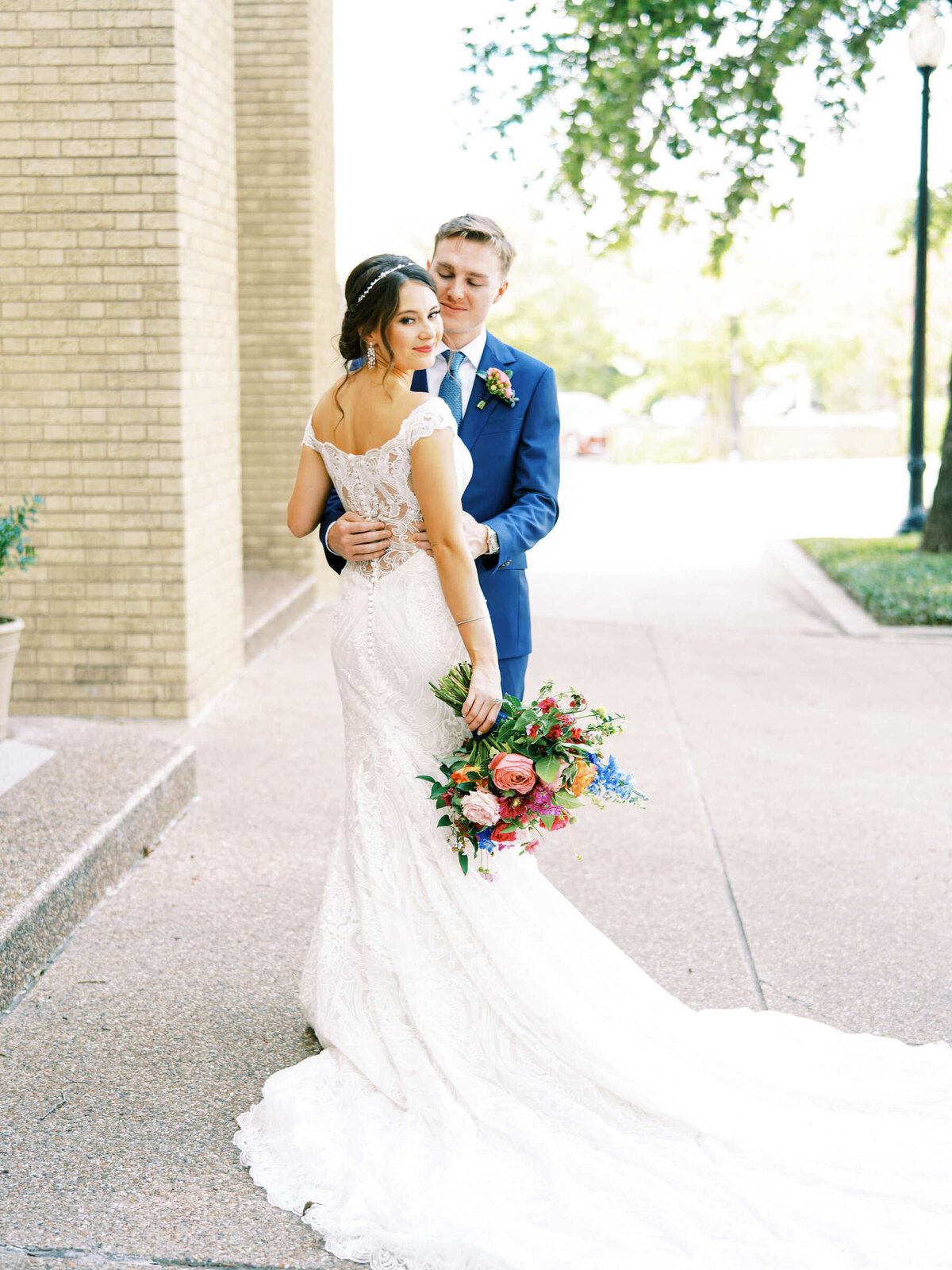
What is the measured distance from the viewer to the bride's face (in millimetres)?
3402

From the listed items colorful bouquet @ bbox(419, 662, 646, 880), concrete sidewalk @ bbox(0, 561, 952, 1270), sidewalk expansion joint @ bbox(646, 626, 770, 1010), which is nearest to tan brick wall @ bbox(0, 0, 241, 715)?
concrete sidewalk @ bbox(0, 561, 952, 1270)

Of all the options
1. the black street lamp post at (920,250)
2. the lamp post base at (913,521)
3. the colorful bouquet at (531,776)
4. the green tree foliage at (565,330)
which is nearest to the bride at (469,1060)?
the colorful bouquet at (531,776)

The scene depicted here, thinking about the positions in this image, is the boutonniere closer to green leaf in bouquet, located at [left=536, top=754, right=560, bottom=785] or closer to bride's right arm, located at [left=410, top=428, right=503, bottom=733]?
bride's right arm, located at [left=410, top=428, right=503, bottom=733]

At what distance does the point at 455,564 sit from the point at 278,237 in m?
8.73

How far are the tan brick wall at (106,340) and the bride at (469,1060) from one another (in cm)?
382

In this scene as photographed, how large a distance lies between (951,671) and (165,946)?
22.0 ft

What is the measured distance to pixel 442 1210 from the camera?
119 inches

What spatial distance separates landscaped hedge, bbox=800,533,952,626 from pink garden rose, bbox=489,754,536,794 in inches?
341

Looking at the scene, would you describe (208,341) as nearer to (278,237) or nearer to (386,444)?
(278,237)

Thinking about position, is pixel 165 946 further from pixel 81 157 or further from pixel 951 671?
pixel 951 671

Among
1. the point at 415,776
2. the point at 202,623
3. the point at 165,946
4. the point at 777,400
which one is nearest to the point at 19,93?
the point at 202,623

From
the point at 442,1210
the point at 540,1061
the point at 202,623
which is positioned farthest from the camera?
the point at 202,623

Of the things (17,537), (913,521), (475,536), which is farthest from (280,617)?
(913,521)

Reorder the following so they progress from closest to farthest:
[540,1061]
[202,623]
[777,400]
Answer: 1. [540,1061]
2. [202,623]
3. [777,400]
